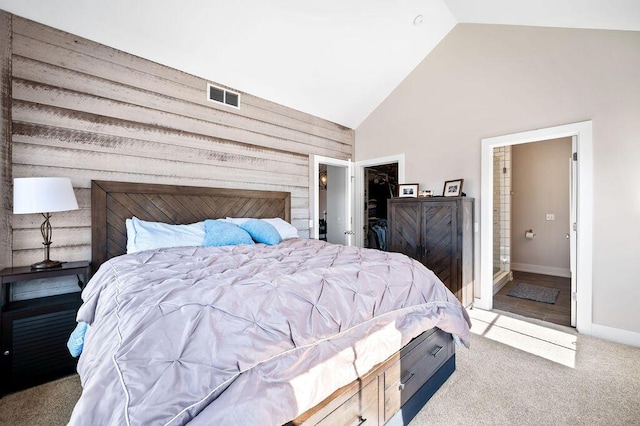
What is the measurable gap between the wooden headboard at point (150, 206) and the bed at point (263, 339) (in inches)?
32.0

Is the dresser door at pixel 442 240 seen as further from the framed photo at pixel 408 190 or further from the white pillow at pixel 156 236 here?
the white pillow at pixel 156 236

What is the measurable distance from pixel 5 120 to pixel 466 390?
161 inches

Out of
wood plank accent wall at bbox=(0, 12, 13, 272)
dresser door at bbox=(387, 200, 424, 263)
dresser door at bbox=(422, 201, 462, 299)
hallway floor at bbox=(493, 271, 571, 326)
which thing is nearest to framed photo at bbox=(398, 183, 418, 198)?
dresser door at bbox=(387, 200, 424, 263)

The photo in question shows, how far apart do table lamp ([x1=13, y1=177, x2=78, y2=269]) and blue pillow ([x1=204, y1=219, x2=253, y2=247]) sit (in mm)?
1036

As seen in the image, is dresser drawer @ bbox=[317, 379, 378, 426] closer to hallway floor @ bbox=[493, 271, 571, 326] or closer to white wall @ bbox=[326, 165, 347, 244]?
hallway floor @ bbox=[493, 271, 571, 326]

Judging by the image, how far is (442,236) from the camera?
351cm

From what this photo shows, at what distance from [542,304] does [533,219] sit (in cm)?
226

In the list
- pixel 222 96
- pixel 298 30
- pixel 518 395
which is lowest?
pixel 518 395

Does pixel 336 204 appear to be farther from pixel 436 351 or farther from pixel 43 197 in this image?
pixel 43 197

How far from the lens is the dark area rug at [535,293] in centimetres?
388

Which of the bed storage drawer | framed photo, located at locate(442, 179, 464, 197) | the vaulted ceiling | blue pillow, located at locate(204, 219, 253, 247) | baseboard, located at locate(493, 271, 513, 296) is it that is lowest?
baseboard, located at locate(493, 271, 513, 296)

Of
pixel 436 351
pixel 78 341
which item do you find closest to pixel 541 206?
pixel 436 351

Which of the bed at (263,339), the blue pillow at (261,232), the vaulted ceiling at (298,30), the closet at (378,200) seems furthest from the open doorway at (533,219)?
the blue pillow at (261,232)

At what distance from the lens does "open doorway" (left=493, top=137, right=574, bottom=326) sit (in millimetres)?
4637
